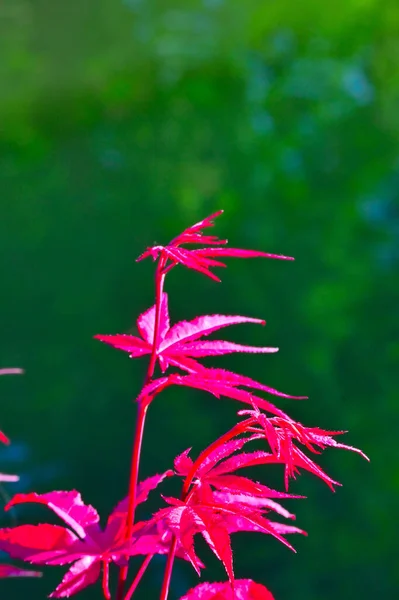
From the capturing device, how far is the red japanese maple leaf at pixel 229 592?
52 centimetres

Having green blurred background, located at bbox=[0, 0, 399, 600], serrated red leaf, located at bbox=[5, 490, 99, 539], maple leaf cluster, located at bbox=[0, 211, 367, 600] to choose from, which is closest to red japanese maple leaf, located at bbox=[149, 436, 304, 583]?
maple leaf cluster, located at bbox=[0, 211, 367, 600]

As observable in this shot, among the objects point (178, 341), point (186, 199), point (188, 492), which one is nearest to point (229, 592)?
point (188, 492)

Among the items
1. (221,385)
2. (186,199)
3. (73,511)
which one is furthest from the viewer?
(186,199)

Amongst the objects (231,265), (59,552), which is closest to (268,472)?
(231,265)

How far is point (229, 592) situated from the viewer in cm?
53

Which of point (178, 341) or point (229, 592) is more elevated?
point (178, 341)

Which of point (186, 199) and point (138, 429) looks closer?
point (138, 429)

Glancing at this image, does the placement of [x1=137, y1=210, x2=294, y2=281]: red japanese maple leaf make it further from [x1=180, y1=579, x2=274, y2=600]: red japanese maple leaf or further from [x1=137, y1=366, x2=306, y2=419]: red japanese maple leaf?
[x1=180, y1=579, x2=274, y2=600]: red japanese maple leaf

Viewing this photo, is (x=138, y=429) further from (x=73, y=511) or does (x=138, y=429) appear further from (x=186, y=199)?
(x=186, y=199)

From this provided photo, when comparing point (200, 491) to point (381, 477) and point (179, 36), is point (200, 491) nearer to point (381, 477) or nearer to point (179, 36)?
point (381, 477)

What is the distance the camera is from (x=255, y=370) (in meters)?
1.36

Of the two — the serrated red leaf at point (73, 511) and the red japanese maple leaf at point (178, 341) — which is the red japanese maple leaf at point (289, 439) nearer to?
the red japanese maple leaf at point (178, 341)

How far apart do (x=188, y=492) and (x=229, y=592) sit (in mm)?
99

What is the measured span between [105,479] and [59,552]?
83cm
